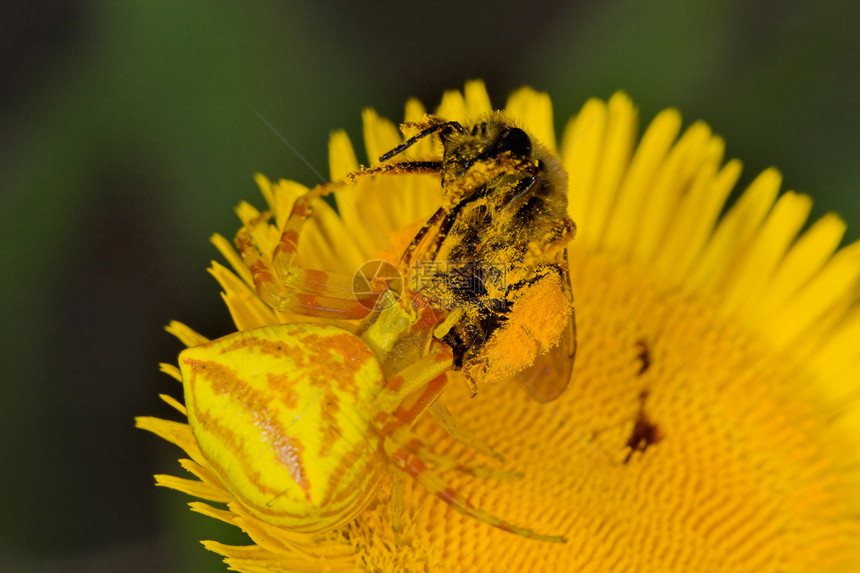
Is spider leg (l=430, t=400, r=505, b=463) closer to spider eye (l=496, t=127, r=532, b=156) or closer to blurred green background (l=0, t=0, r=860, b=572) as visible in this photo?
spider eye (l=496, t=127, r=532, b=156)

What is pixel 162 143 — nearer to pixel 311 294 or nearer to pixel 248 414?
pixel 311 294

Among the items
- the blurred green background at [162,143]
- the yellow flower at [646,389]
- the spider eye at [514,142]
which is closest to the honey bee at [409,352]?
the spider eye at [514,142]

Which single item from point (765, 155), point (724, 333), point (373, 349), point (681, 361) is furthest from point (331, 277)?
point (765, 155)

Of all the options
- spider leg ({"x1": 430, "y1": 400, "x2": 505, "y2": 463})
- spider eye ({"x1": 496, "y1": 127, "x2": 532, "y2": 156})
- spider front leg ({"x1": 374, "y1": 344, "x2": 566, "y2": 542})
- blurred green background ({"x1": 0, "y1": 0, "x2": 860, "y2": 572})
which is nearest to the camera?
spider eye ({"x1": 496, "y1": 127, "x2": 532, "y2": 156})

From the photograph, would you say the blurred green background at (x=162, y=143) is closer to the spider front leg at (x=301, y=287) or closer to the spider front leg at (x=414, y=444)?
the spider front leg at (x=301, y=287)

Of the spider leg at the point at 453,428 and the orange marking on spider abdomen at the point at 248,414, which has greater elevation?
the spider leg at the point at 453,428

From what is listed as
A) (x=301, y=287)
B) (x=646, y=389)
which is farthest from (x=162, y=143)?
(x=646, y=389)

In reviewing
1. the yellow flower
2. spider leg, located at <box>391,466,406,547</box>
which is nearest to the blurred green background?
the yellow flower
